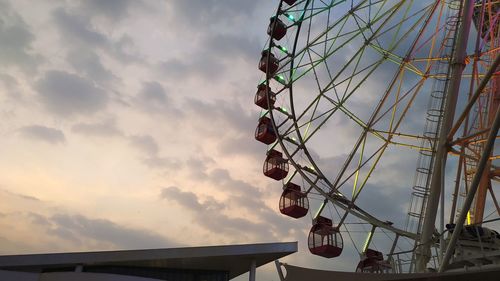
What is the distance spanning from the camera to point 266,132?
27.7 metres

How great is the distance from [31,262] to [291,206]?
1421 centimetres

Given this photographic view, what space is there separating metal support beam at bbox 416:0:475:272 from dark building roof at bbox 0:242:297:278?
50.6 ft

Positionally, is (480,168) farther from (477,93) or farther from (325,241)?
(325,241)

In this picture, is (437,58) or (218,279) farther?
(218,279)

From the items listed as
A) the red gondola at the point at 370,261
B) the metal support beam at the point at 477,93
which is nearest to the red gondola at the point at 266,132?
the red gondola at the point at 370,261

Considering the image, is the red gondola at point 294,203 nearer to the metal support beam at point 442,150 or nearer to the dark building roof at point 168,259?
the dark building roof at point 168,259

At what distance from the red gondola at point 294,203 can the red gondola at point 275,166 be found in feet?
Answer: 5.21

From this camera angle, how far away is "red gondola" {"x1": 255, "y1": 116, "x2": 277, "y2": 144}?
90.8ft

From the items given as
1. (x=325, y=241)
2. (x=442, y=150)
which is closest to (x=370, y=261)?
(x=325, y=241)

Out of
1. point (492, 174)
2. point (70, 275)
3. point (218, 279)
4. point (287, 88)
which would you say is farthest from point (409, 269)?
point (218, 279)

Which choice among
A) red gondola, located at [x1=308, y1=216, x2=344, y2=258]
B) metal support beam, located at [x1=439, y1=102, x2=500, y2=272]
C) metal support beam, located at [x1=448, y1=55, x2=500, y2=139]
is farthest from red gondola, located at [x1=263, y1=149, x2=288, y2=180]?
metal support beam, located at [x1=439, y1=102, x2=500, y2=272]

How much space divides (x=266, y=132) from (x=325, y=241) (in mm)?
7672

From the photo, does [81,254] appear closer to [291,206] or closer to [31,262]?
[31,262]

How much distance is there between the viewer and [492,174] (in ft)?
75.3
